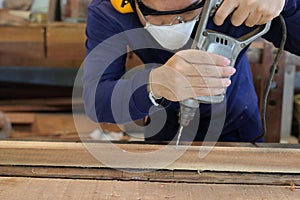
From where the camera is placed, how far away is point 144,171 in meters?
0.83

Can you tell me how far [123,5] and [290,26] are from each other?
40 cm

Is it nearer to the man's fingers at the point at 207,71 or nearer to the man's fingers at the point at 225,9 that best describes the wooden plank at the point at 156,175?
the man's fingers at the point at 207,71

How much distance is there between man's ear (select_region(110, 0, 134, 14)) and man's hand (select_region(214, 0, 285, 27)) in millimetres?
211

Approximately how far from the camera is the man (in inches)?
35.0

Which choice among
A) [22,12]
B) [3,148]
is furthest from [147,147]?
[22,12]

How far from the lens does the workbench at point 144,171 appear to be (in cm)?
75

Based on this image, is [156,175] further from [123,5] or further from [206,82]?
[123,5]

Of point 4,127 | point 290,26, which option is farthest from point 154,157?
point 4,127

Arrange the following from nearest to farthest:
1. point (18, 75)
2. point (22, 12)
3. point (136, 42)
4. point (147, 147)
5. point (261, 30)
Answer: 1. point (147, 147)
2. point (261, 30)
3. point (136, 42)
4. point (22, 12)
5. point (18, 75)

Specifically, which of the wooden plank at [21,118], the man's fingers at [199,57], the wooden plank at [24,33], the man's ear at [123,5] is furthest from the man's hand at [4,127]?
the man's fingers at [199,57]

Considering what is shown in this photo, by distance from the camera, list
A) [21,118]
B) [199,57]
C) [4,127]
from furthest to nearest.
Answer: [21,118] → [4,127] → [199,57]

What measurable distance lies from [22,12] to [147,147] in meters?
2.01

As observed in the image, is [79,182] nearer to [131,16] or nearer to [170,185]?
[170,185]

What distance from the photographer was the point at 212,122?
121cm
